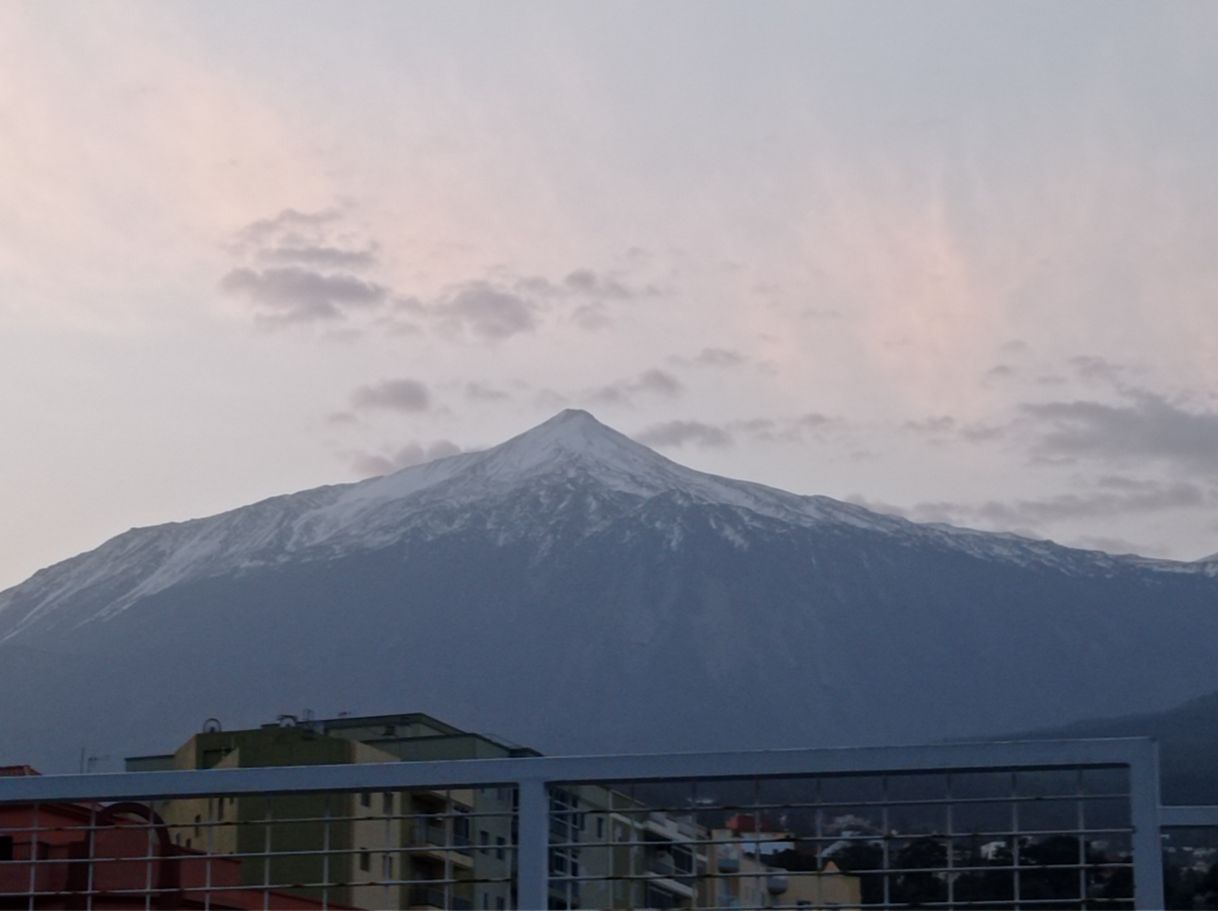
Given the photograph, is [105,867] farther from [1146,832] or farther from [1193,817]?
[1146,832]

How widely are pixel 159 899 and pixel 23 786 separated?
A: 1.60 m

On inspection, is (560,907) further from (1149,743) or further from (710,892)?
(1149,743)

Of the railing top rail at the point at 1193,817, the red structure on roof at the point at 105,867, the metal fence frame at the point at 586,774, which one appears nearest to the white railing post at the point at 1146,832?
the metal fence frame at the point at 586,774

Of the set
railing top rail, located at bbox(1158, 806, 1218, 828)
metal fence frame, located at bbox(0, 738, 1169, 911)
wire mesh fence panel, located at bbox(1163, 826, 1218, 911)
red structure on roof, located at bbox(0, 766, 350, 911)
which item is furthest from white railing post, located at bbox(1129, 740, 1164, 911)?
red structure on roof, located at bbox(0, 766, 350, 911)

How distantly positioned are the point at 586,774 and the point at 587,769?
1.8 inches

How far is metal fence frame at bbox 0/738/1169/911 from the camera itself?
48.3ft

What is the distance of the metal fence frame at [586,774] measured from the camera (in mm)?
14719

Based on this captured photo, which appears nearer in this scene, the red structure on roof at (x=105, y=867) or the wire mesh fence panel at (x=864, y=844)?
the wire mesh fence panel at (x=864, y=844)

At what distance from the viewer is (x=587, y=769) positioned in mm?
15680

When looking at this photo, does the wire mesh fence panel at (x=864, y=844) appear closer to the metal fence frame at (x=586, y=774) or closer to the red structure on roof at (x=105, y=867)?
the metal fence frame at (x=586, y=774)

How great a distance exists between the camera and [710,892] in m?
15.4

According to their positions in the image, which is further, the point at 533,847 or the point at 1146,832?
the point at 533,847

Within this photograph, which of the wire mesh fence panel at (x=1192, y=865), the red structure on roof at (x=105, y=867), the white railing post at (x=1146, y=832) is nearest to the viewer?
the white railing post at (x=1146, y=832)

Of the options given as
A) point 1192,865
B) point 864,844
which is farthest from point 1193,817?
point 864,844
